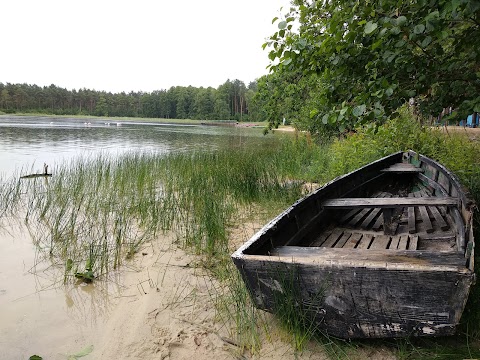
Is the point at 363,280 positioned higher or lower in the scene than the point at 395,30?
Answer: lower

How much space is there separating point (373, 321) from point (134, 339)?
1645 mm

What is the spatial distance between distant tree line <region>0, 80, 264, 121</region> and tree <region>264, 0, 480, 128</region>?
75128 millimetres

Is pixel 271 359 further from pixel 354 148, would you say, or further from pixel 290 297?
pixel 354 148

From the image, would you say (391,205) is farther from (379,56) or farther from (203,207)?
(203,207)

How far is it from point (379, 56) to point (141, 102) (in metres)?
100

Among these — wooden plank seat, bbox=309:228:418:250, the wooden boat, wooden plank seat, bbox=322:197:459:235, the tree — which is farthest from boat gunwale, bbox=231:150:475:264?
the tree

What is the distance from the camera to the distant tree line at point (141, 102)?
80.0 meters

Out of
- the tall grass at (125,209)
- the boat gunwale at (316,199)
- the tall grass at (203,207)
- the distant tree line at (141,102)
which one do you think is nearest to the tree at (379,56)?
the tall grass at (203,207)

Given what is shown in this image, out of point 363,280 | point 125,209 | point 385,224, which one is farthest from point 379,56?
point 125,209

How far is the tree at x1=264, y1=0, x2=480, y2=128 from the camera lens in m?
2.46

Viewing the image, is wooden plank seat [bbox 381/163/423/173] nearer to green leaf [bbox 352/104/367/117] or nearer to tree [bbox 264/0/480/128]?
tree [bbox 264/0/480/128]

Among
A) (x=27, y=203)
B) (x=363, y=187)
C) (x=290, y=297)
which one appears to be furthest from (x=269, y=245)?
(x=27, y=203)

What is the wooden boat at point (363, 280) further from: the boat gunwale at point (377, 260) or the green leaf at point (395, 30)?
the green leaf at point (395, 30)

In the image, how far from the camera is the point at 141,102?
→ 96562 mm
